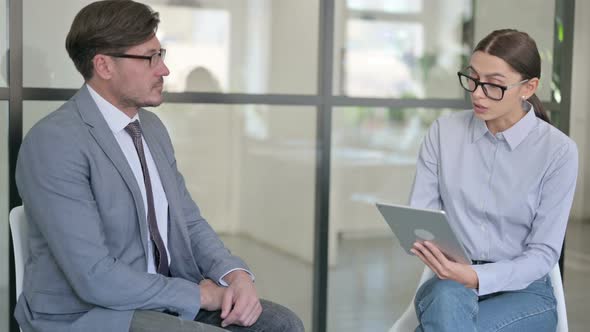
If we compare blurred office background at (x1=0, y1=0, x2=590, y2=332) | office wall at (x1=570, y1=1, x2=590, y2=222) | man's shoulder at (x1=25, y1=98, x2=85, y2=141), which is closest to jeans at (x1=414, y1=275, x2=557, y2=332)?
blurred office background at (x1=0, y1=0, x2=590, y2=332)

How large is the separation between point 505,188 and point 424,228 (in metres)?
0.46

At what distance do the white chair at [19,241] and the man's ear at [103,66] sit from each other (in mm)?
462

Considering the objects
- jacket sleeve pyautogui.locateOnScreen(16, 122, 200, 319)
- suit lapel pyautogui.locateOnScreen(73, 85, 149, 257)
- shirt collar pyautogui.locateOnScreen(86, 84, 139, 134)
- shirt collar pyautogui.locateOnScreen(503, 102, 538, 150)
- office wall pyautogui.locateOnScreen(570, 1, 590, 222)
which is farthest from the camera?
office wall pyautogui.locateOnScreen(570, 1, 590, 222)

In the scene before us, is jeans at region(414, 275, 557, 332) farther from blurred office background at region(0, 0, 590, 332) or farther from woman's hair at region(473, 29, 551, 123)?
blurred office background at region(0, 0, 590, 332)

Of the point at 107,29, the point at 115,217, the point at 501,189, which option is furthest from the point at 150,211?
the point at 501,189

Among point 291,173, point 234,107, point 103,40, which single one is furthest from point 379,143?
point 103,40

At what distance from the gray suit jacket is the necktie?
0.21 feet

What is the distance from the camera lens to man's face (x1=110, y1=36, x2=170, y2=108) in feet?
7.78

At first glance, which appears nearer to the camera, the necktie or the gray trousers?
the gray trousers

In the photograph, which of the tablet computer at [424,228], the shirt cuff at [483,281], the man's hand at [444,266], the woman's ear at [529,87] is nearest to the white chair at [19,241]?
the tablet computer at [424,228]

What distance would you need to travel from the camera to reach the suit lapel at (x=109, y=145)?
89.4 inches

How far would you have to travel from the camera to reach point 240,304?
2.35m

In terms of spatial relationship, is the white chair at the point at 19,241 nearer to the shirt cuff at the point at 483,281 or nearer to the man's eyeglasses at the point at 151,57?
the man's eyeglasses at the point at 151,57

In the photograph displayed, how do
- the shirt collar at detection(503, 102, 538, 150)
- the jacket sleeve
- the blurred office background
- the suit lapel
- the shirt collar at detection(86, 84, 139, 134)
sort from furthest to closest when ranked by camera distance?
the blurred office background, the shirt collar at detection(503, 102, 538, 150), the shirt collar at detection(86, 84, 139, 134), the suit lapel, the jacket sleeve
